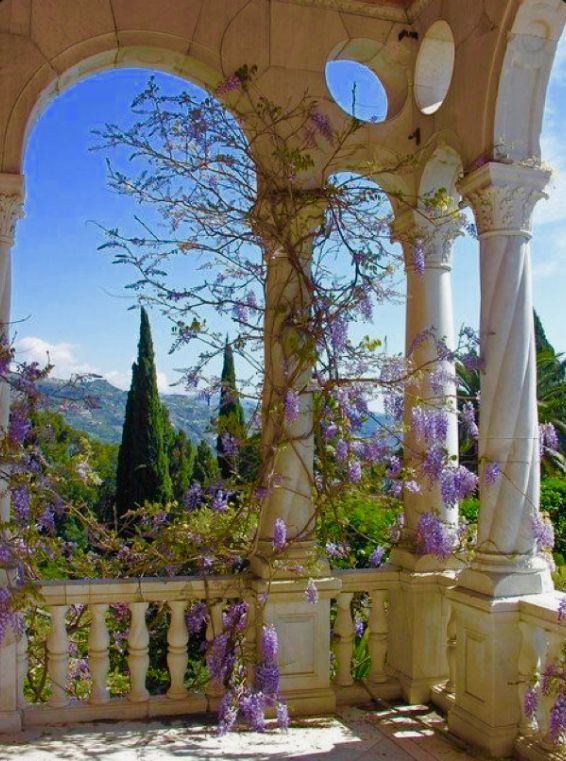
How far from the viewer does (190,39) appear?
4.84 meters

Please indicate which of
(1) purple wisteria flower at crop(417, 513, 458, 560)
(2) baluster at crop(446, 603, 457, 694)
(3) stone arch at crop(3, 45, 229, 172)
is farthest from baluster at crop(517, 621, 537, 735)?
(3) stone arch at crop(3, 45, 229, 172)

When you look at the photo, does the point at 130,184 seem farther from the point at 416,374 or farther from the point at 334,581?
the point at 334,581

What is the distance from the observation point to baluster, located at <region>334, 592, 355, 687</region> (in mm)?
5090

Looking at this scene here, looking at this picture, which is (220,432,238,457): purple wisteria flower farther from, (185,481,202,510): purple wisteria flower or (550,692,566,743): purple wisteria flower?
(550,692,566,743): purple wisteria flower

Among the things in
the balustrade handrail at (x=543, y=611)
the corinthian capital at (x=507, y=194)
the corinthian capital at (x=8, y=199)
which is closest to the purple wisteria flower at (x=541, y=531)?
the balustrade handrail at (x=543, y=611)

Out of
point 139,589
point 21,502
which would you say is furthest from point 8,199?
point 139,589

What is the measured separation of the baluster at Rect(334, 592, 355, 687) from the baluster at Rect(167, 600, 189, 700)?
0.99 m

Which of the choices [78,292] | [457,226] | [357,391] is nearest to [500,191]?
[457,226]

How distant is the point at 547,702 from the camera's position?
13.1 ft

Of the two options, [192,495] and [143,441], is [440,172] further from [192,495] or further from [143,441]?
[143,441]

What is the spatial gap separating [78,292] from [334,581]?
390 centimetres

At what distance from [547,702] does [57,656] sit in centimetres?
266

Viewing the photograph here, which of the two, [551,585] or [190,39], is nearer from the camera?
[551,585]

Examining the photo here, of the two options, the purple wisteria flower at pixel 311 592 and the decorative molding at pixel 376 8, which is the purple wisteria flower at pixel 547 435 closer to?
the purple wisteria flower at pixel 311 592
